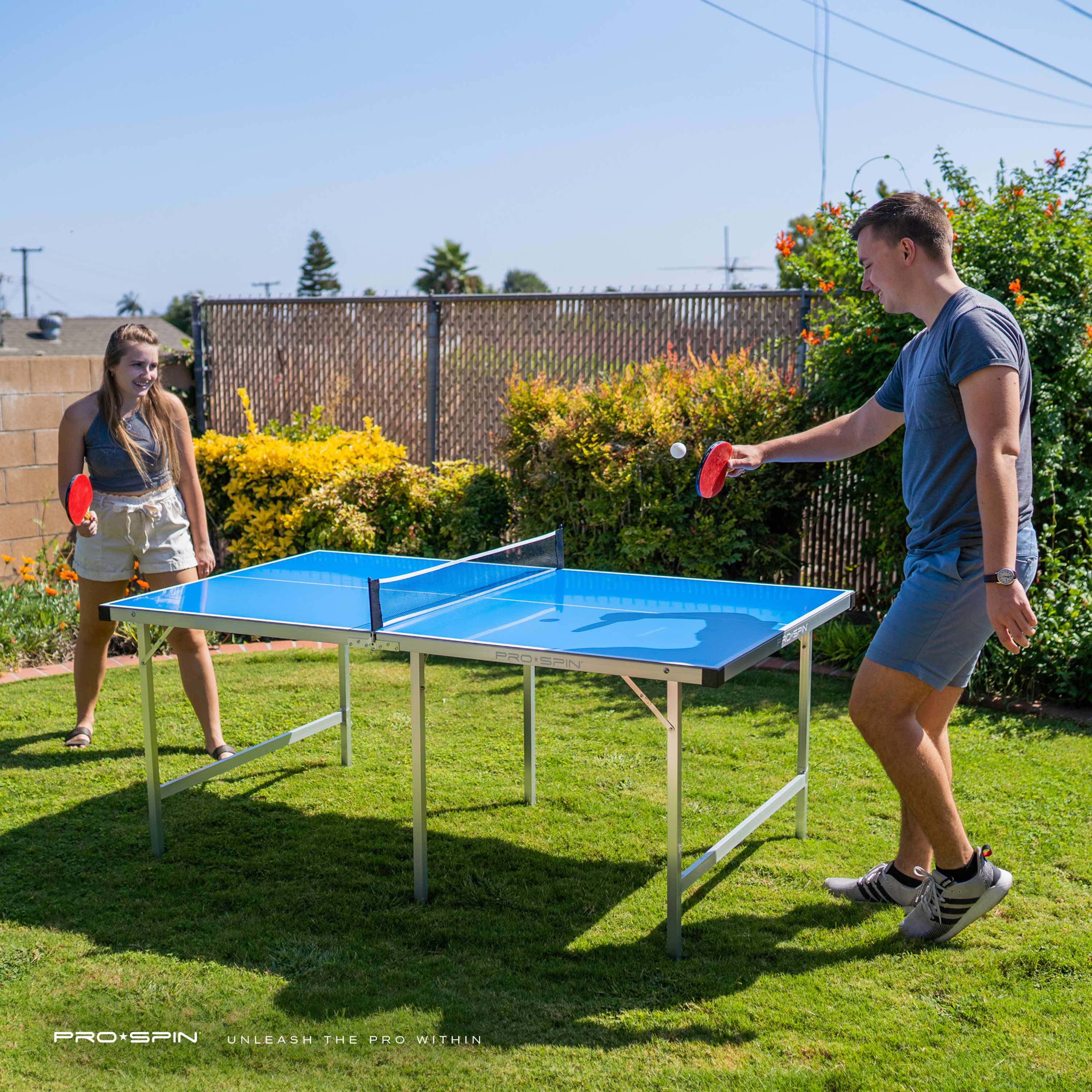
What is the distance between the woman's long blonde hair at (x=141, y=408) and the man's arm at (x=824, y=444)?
2666mm

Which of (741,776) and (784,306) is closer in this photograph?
(741,776)

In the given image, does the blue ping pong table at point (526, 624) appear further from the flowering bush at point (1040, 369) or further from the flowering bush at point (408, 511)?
the flowering bush at point (408, 511)

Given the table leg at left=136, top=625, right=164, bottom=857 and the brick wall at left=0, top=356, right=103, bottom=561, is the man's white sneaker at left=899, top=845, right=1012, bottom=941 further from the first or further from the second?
the brick wall at left=0, top=356, right=103, bottom=561

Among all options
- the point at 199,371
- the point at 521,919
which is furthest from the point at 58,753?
the point at 199,371

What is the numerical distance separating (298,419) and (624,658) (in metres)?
8.43

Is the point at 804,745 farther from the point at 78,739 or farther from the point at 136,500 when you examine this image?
the point at 78,739

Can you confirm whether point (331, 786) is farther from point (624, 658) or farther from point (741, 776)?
point (624, 658)

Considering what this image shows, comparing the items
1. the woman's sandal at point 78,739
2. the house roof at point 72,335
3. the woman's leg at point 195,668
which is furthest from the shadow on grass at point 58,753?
the house roof at point 72,335

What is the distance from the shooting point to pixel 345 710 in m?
5.38

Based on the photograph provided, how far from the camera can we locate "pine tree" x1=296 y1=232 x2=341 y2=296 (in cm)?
8812

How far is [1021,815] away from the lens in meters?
4.66

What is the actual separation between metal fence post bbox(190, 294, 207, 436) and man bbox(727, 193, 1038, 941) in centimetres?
961

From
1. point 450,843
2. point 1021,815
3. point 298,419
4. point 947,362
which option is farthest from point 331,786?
point 298,419

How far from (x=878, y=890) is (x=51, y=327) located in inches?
2440
